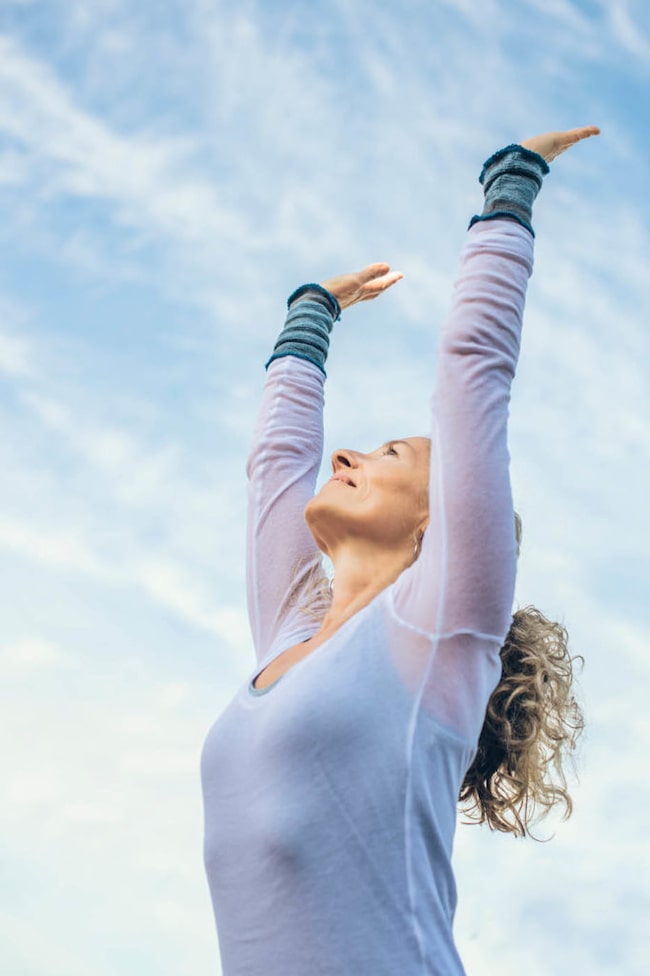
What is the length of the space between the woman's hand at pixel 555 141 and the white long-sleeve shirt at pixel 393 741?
1.71 feet

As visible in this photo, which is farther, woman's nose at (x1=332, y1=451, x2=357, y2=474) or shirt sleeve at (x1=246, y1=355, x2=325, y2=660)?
shirt sleeve at (x1=246, y1=355, x2=325, y2=660)

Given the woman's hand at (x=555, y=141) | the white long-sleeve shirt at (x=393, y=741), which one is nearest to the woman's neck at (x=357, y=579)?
the white long-sleeve shirt at (x=393, y=741)

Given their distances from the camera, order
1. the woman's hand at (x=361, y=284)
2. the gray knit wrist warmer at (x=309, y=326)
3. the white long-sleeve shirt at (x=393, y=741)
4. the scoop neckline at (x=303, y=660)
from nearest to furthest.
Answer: the white long-sleeve shirt at (x=393, y=741)
the scoop neckline at (x=303, y=660)
the gray knit wrist warmer at (x=309, y=326)
the woman's hand at (x=361, y=284)

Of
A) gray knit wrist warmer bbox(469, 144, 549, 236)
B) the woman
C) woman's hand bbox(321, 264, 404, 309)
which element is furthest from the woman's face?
woman's hand bbox(321, 264, 404, 309)

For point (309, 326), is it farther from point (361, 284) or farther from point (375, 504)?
point (375, 504)

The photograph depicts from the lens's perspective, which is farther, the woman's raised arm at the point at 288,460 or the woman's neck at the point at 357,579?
the woman's raised arm at the point at 288,460

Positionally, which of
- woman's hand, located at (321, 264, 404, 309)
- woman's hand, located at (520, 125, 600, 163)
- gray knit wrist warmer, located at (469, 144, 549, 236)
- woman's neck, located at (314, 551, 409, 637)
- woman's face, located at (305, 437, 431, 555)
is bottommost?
woman's neck, located at (314, 551, 409, 637)

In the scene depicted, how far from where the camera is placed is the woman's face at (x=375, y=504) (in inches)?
122

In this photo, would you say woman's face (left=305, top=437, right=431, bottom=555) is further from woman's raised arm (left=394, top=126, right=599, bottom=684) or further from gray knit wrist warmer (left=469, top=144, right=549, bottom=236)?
gray knit wrist warmer (left=469, top=144, right=549, bottom=236)

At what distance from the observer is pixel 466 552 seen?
2541mm

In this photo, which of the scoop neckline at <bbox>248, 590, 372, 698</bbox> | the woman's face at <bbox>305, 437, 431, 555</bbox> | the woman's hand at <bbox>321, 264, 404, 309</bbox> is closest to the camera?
the scoop neckline at <bbox>248, 590, 372, 698</bbox>

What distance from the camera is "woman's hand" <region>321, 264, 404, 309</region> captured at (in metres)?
4.17

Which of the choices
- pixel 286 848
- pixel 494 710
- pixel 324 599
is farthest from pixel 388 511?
pixel 286 848

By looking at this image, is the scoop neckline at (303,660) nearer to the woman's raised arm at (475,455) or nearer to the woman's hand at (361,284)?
the woman's raised arm at (475,455)
